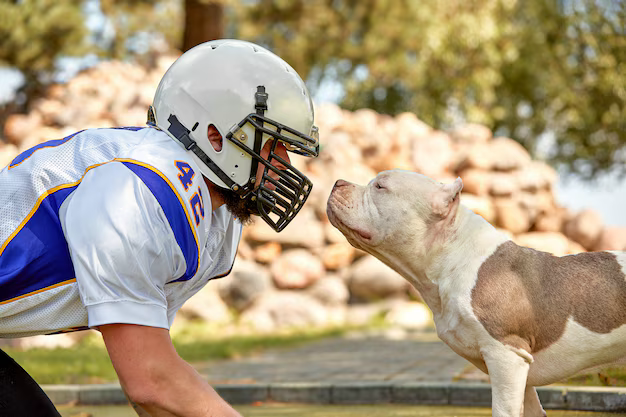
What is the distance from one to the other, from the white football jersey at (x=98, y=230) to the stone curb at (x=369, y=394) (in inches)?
157

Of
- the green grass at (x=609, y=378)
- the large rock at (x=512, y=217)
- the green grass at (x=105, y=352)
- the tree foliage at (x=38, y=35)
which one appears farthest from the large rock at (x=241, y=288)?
the green grass at (x=609, y=378)

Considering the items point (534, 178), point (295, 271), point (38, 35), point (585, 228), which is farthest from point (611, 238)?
point (38, 35)

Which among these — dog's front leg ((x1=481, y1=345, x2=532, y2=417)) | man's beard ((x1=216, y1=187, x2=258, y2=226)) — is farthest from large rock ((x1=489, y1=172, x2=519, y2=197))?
→ man's beard ((x1=216, y1=187, x2=258, y2=226))

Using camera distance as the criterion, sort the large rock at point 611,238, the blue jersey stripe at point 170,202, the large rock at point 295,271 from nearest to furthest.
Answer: the blue jersey stripe at point 170,202 < the large rock at point 295,271 < the large rock at point 611,238

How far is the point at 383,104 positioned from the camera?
31828 millimetres

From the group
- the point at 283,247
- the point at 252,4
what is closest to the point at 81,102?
the point at 283,247

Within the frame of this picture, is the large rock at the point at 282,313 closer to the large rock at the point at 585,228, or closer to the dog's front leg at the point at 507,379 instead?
the large rock at the point at 585,228

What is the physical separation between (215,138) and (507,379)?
6.52ft

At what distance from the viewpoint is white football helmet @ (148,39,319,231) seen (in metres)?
3.27

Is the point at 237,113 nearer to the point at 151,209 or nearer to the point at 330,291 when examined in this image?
the point at 151,209

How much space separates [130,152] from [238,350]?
27.7 feet

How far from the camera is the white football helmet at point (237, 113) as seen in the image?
3.27 meters

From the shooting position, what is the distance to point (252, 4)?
23578 millimetres

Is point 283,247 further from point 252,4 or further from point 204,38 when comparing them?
point 252,4
